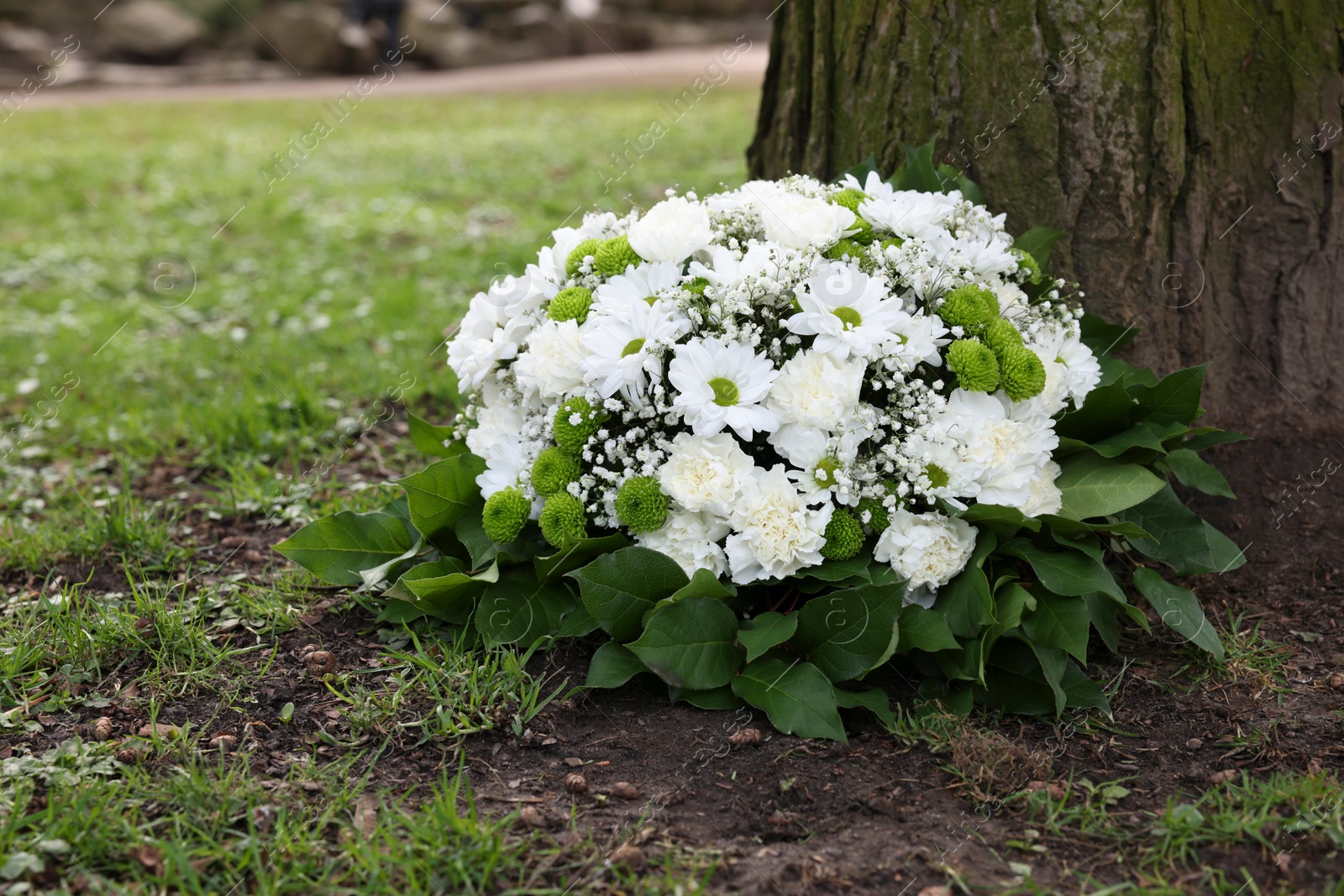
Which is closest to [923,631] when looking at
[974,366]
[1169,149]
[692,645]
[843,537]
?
[843,537]

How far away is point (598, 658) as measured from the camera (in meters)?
2.26

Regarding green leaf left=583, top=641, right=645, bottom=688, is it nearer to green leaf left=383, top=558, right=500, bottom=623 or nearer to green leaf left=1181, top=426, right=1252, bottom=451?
green leaf left=383, top=558, right=500, bottom=623

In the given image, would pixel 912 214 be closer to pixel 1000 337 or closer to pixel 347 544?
pixel 1000 337

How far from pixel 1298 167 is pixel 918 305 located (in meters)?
1.18

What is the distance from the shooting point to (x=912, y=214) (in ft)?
8.18

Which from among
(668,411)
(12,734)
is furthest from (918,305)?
(12,734)

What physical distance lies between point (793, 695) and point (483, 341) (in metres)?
1.11

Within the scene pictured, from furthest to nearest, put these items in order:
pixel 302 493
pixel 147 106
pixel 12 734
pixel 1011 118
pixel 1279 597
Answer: pixel 147 106 → pixel 302 493 → pixel 1011 118 → pixel 1279 597 → pixel 12 734

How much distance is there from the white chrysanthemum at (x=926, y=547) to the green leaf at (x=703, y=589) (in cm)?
34

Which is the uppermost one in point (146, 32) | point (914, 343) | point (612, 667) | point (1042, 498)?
point (146, 32)

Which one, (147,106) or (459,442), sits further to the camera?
(147,106)

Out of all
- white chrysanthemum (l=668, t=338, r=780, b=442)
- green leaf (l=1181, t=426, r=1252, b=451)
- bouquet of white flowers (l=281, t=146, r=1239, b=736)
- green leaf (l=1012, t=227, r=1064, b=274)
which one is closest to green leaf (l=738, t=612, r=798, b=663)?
bouquet of white flowers (l=281, t=146, r=1239, b=736)

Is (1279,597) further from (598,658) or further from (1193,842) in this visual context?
(598,658)

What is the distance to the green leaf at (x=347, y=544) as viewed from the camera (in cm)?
261
